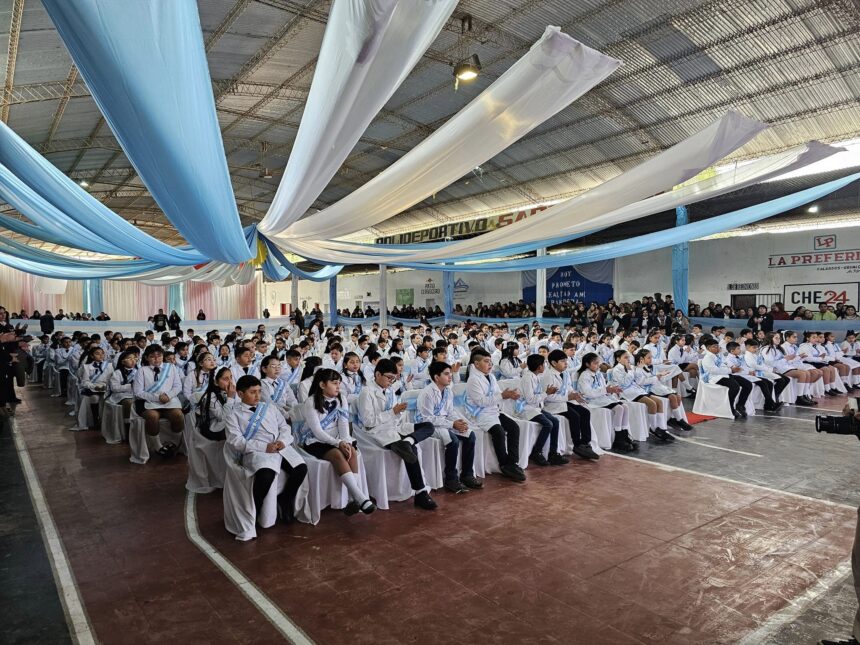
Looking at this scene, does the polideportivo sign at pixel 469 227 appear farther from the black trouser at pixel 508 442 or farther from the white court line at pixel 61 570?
the white court line at pixel 61 570

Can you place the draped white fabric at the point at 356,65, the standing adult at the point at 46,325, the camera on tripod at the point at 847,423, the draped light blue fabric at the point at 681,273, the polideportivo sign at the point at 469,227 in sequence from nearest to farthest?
the camera on tripod at the point at 847,423
the draped white fabric at the point at 356,65
the draped light blue fabric at the point at 681,273
the standing adult at the point at 46,325
the polideportivo sign at the point at 469,227

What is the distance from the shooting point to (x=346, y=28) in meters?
2.48

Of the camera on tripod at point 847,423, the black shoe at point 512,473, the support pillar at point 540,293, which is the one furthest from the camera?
the support pillar at point 540,293

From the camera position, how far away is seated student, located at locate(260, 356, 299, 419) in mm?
4707

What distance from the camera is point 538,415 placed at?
5.19 metres

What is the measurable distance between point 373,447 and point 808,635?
107 inches

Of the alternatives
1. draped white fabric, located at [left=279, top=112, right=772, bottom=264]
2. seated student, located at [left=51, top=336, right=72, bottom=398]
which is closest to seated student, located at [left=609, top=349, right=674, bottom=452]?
draped white fabric, located at [left=279, top=112, right=772, bottom=264]

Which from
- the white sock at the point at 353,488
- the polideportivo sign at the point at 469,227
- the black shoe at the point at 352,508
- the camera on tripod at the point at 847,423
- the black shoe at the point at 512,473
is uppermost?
the polideportivo sign at the point at 469,227

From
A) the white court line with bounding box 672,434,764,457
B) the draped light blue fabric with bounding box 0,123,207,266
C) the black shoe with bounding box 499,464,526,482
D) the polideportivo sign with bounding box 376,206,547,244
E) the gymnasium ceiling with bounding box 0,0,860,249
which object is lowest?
the white court line with bounding box 672,434,764,457

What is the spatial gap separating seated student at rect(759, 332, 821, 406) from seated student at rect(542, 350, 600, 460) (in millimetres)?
4283

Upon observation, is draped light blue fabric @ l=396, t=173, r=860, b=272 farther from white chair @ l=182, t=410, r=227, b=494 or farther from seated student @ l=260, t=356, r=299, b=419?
white chair @ l=182, t=410, r=227, b=494

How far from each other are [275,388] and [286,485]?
1.43 metres

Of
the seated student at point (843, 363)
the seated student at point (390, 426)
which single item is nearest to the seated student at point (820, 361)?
the seated student at point (843, 363)

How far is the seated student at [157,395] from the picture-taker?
18.1ft
